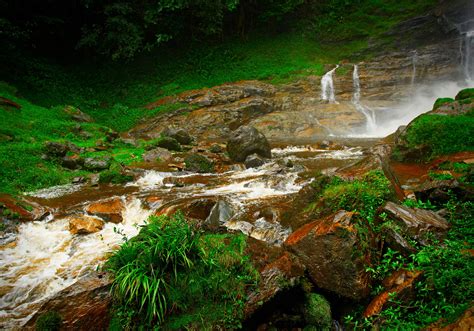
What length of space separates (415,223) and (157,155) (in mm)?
10243

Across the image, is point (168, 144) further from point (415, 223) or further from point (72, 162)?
point (415, 223)

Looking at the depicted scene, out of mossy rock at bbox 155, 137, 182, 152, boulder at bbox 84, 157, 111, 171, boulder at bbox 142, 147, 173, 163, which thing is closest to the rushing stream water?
boulder at bbox 84, 157, 111, 171

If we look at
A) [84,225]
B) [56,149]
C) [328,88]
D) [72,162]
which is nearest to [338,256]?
[84,225]

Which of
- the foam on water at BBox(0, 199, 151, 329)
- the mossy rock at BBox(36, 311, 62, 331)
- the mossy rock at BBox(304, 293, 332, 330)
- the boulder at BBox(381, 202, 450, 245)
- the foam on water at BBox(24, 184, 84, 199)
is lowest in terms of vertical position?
the foam on water at BBox(0, 199, 151, 329)

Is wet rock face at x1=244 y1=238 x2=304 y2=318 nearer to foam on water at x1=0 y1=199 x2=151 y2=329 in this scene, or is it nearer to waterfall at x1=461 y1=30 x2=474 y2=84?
foam on water at x1=0 y1=199 x2=151 y2=329

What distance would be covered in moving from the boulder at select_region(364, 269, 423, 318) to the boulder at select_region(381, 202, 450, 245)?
60 centimetres

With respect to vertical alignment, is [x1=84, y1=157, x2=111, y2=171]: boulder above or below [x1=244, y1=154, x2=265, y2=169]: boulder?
above

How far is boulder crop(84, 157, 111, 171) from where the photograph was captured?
10.6m

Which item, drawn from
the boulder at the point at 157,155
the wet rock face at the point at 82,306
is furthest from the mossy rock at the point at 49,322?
the boulder at the point at 157,155

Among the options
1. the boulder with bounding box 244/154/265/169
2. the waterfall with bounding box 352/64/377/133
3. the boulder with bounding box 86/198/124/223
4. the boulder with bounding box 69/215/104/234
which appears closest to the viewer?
the boulder with bounding box 69/215/104/234

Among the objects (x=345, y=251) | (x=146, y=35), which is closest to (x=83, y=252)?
(x=345, y=251)

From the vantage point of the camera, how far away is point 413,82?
2231cm

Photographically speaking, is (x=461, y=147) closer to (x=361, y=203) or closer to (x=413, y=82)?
(x=361, y=203)

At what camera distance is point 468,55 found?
→ 22578mm
